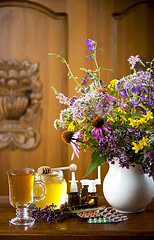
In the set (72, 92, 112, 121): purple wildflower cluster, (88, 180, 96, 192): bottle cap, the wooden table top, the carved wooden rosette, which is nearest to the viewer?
the wooden table top

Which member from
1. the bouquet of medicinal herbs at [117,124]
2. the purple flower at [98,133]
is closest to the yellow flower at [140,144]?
the bouquet of medicinal herbs at [117,124]

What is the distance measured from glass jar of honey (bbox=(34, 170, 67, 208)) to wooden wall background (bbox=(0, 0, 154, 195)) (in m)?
1.35

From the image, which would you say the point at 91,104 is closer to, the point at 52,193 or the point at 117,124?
the point at 117,124

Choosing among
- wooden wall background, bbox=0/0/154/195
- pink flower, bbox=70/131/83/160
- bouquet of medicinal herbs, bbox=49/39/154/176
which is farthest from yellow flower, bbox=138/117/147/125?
wooden wall background, bbox=0/0/154/195

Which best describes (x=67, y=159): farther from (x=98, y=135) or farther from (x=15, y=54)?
(x=98, y=135)

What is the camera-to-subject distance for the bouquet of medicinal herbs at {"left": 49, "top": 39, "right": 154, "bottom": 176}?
993mm

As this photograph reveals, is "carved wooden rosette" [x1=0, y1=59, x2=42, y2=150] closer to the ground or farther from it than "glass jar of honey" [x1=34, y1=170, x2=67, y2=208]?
farther from it

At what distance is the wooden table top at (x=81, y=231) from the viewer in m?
0.90

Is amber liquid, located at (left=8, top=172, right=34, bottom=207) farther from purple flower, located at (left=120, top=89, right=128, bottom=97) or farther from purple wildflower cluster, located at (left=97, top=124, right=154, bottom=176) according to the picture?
purple flower, located at (left=120, top=89, right=128, bottom=97)

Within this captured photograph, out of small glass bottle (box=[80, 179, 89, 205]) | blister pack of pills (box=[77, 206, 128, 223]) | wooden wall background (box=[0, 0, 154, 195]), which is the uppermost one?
wooden wall background (box=[0, 0, 154, 195])

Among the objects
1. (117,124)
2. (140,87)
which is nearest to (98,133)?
(117,124)

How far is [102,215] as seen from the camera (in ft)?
3.38

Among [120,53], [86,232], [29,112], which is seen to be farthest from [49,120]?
[86,232]

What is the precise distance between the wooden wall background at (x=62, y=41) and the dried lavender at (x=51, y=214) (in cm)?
141
